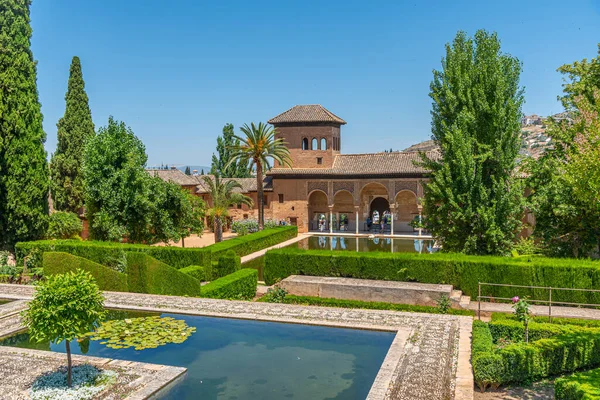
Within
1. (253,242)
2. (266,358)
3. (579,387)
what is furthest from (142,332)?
(253,242)

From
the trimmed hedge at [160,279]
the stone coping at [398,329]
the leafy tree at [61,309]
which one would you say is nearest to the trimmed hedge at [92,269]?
the stone coping at [398,329]

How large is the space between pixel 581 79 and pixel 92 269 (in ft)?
67.8

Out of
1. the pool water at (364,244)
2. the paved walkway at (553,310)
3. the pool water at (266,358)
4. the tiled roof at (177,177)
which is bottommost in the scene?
the pool water at (266,358)

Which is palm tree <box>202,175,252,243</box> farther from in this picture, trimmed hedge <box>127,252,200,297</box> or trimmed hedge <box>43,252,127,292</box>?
trimmed hedge <box>127,252,200,297</box>

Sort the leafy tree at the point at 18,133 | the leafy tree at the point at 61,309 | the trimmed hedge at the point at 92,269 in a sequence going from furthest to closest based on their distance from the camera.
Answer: the leafy tree at the point at 18,133 → the trimmed hedge at the point at 92,269 → the leafy tree at the point at 61,309

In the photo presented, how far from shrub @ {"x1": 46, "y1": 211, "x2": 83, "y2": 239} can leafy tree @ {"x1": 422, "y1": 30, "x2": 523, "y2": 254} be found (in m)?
17.8

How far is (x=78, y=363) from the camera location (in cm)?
1073

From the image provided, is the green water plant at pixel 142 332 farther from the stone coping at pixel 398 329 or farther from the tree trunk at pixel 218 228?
the tree trunk at pixel 218 228

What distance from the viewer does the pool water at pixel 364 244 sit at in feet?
103

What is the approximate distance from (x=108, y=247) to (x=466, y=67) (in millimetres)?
15823

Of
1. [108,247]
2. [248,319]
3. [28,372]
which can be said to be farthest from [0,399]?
[108,247]

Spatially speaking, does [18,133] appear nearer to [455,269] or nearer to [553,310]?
[455,269]

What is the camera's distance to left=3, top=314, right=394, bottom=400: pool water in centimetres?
962

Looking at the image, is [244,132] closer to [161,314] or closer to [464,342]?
[161,314]
